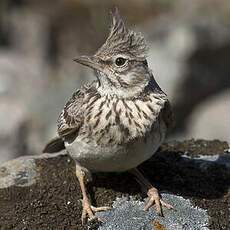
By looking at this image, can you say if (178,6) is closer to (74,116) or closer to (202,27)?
(202,27)

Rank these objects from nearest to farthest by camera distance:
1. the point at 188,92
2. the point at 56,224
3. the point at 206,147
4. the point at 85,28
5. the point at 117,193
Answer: the point at 56,224, the point at 117,193, the point at 206,147, the point at 188,92, the point at 85,28

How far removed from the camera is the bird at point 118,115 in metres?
7.89

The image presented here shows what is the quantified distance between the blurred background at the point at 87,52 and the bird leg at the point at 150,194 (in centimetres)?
647

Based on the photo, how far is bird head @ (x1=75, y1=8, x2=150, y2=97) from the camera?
26.6ft

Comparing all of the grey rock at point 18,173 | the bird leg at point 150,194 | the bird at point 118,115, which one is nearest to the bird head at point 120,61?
the bird at point 118,115

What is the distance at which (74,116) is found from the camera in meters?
8.27

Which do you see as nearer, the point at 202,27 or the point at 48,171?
the point at 48,171

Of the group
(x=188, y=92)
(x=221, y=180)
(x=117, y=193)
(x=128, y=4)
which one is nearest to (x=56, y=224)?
(x=117, y=193)

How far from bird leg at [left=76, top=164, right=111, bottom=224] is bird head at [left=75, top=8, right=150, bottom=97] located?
3.23 ft

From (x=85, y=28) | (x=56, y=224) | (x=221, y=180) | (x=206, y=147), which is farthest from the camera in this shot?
(x=85, y=28)

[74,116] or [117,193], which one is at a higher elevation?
[74,116]

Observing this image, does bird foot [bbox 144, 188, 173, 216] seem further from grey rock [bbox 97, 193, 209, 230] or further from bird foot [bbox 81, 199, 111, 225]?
bird foot [bbox 81, 199, 111, 225]

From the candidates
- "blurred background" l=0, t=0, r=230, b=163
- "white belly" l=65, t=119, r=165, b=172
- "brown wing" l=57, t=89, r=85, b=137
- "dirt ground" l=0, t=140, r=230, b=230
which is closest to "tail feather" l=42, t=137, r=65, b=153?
"dirt ground" l=0, t=140, r=230, b=230

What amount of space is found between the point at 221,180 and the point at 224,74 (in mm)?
8743
